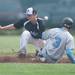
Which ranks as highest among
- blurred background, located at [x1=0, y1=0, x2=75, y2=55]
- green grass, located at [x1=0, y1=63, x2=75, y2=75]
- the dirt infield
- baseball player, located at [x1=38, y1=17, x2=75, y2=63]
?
blurred background, located at [x1=0, y1=0, x2=75, y2=55]

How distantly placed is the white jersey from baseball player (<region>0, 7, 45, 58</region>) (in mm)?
940

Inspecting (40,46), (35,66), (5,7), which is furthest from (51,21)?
(35,66)

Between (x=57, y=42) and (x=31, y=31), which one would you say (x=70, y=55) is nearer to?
(x=57, y=42)

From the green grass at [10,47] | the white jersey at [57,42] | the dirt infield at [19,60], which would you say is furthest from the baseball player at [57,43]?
the green grass at [10,47]

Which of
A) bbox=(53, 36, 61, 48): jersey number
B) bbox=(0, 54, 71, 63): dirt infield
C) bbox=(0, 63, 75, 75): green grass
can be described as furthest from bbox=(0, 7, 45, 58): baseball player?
bbox=(0, 63, 75, 75): green grass

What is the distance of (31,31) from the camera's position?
41.9ft

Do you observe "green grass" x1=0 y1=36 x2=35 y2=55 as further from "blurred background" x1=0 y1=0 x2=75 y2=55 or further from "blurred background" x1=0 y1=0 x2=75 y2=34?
"blurred background" x1=0 y1=0 x2=75 y2=34

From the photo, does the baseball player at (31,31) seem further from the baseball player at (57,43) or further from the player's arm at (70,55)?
the player's arm at (70,55)

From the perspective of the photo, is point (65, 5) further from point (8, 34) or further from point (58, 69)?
point (58, 69)

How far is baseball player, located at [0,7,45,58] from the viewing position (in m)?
12.5

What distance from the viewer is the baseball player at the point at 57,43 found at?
437 inches

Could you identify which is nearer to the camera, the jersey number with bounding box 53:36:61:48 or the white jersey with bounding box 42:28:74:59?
the white jersey with bounding box 42:28:74:59

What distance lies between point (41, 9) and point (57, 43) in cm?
1385

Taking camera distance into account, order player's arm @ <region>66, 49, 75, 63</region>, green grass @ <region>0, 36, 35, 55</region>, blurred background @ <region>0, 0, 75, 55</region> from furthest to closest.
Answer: blurred background @ <region>0, 0, 75, 55</region>, green grass @ <region>0, 36, 35, 55</region>, player's arm @ <region>66, 49, 75, 63</region>
